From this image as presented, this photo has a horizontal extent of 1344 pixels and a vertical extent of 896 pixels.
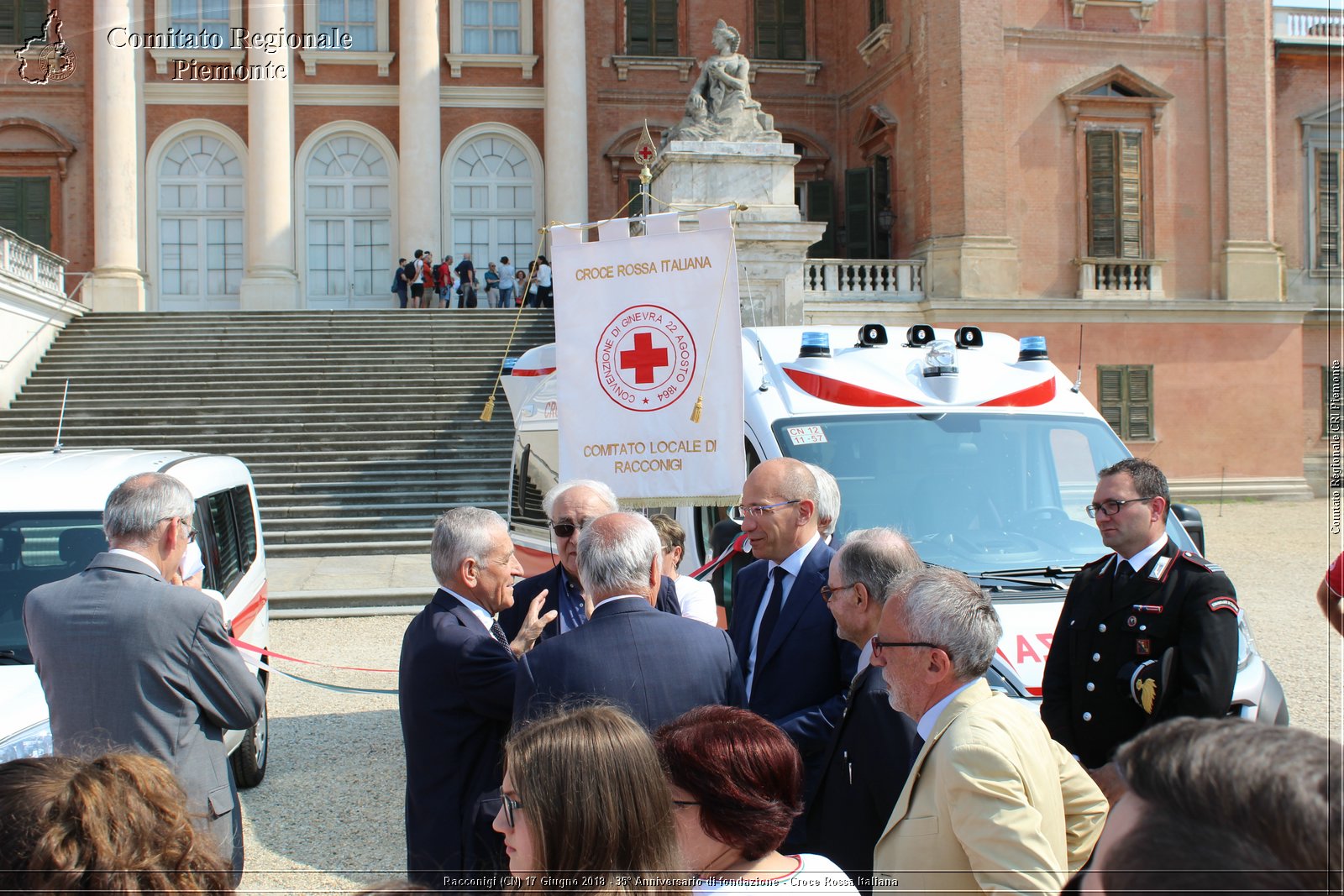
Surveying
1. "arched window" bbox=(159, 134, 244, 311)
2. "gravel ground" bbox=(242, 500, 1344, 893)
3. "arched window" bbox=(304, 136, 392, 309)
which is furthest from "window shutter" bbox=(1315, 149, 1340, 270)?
"arched window" bbox=(159, 134, 244, 311)

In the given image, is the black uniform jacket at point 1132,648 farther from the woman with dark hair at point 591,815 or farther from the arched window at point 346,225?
the arched window at point 346,225

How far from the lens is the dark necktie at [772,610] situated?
4.01 meters

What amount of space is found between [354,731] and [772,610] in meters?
4.67

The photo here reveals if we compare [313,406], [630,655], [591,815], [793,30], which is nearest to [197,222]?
[313,406]

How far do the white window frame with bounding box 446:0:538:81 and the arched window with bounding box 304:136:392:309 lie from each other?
3048 millimetres

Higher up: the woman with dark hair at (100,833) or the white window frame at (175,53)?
the white window frame at (175,53)

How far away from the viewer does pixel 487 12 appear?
28297mm

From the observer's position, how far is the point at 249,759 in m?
6.32

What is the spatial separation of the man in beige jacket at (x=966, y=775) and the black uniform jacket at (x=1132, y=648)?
1.16m

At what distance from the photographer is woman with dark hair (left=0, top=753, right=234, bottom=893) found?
1.58 metres

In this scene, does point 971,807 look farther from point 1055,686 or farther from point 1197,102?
point 1197,102

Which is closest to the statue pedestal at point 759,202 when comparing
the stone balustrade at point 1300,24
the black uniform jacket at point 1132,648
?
the black uniform jacket at point 1132,648

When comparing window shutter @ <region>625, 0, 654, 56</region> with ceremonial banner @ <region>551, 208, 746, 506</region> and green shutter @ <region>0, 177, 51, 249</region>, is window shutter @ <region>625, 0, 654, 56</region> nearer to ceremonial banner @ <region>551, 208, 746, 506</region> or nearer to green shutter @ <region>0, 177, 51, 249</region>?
green shutter @ <region>0, 177, 51, 249</region>

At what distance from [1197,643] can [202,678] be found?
3.29 meters
